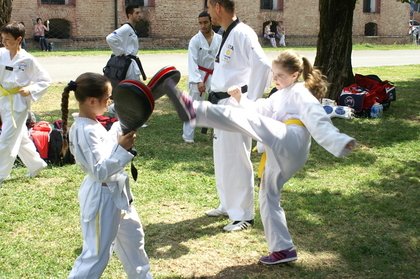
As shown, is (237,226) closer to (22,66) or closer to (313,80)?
(313,80)

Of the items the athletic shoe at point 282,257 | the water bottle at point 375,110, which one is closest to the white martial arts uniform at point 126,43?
the water bottle at point 375,110

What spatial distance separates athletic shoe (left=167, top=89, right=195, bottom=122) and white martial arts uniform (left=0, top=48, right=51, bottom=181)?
3.45 m

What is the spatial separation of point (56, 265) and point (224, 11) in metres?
2.71

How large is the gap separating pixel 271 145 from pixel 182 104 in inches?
34.3

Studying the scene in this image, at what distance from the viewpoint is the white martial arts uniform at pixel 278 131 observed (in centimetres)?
409

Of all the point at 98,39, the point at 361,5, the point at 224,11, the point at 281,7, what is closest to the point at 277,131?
the point at 224,11

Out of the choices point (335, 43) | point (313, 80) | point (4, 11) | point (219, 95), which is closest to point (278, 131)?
point (313, 80)

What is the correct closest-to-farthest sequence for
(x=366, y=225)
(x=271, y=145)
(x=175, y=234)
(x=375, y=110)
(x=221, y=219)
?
(x=271, y=145)
(x=175, y=234)
(x=366, y=225)
(x=221, y=219)
(x=375, y=110)

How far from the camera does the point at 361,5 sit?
39812 mm

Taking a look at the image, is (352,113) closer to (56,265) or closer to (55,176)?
(55,176)

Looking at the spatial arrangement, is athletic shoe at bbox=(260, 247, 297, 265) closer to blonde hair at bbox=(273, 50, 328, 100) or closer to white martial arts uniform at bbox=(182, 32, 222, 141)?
blonde hair at bbox=(273, 50, 328, 100)

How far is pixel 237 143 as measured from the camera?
224 inches

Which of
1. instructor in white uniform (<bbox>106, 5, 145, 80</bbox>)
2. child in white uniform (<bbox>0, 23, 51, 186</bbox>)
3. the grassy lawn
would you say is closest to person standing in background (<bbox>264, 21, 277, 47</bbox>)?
Answer: instructor in white uniform (<bbox>106, 5, 145, 80</bbox>)

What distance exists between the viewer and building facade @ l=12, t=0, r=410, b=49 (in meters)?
29.8
